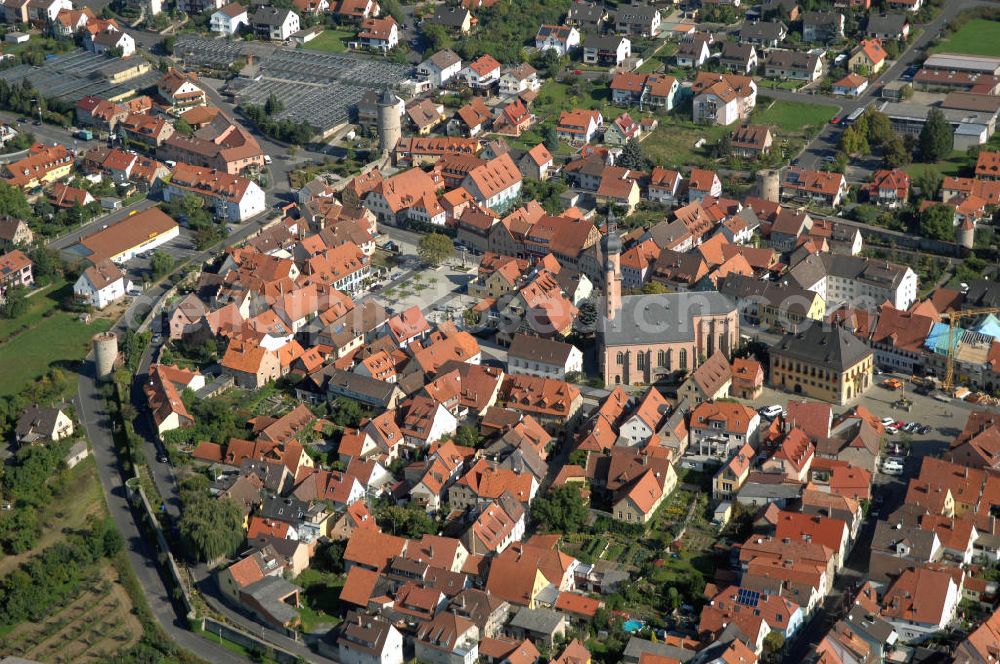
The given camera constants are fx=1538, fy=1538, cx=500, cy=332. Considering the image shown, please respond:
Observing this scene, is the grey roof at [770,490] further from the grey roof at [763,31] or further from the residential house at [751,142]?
the grey roof at [763,31]

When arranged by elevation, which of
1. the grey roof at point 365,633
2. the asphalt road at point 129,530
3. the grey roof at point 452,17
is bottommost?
the asphalt road at point 129,530

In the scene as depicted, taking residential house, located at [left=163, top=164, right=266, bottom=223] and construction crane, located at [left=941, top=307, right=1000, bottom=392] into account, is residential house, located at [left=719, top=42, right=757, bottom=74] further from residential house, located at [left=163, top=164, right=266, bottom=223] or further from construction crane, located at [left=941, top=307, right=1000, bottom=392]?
construction crane, located at [left=941, top=307, right=1000, bottom=392]

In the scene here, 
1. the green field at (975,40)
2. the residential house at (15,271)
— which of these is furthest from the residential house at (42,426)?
the green field at (975,40)

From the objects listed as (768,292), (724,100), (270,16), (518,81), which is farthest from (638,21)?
(768,292)

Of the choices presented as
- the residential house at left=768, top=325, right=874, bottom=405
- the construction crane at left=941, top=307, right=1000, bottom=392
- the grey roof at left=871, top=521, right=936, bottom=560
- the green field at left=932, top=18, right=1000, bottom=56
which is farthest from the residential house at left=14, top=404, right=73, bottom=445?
the green field at left=932, top=18, right=1000, bottom=56

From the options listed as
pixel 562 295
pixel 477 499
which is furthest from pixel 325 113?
pixel 477 499

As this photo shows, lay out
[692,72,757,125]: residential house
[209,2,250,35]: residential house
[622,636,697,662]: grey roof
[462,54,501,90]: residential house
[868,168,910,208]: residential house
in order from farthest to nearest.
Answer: [209,2,250,35]: residential house < [462,54,501,90]: residential house < [692,72,757,125]: residential house < [868,168,910,208]: residential house < [622,636,697,662]: grey roof

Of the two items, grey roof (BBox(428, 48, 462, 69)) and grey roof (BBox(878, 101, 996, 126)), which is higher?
grey roof (BBox(428, 48, 462, 69))
